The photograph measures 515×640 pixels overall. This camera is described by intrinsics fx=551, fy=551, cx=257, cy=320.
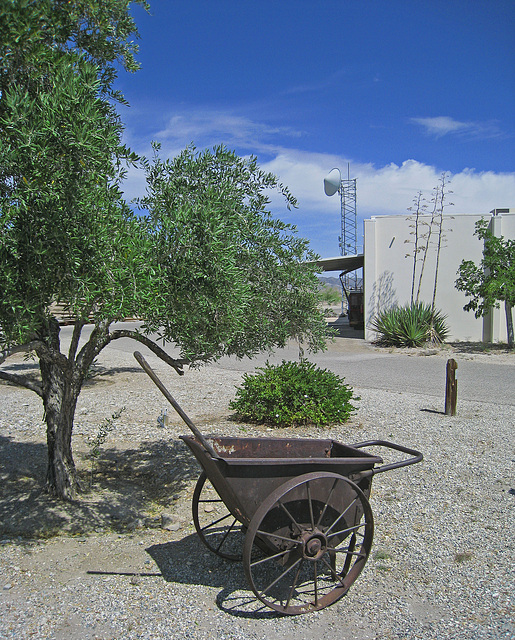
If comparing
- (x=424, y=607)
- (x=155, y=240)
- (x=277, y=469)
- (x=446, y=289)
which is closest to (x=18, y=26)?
(x=155, y=240)

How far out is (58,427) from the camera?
5.08 metres

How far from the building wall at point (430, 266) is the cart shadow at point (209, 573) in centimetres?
1729

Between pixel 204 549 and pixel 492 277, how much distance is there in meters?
15.8

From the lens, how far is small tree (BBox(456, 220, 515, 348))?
17000mm

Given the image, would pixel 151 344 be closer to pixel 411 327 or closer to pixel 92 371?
pixel 92 371

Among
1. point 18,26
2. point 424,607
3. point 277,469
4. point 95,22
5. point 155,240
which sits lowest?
point 424,607

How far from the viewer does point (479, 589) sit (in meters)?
3.71

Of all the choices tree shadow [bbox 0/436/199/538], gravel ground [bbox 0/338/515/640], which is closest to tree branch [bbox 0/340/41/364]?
gravel ground [bbox 0/338/515/640]

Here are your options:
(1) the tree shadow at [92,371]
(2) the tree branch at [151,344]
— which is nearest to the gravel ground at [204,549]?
(2) the tree branch at [151,344]

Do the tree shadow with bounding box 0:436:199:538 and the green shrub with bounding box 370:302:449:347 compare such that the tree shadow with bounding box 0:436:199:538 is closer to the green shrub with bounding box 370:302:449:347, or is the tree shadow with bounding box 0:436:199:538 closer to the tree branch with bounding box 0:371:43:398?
the tree branch with bounding box 0:371:43:398

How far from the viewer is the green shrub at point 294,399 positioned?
752 centimetres

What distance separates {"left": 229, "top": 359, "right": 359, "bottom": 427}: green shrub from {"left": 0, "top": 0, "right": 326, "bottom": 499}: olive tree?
2668 millimetres

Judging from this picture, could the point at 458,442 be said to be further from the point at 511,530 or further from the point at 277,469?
the point at 277,469

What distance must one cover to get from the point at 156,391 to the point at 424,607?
25.8 feet
